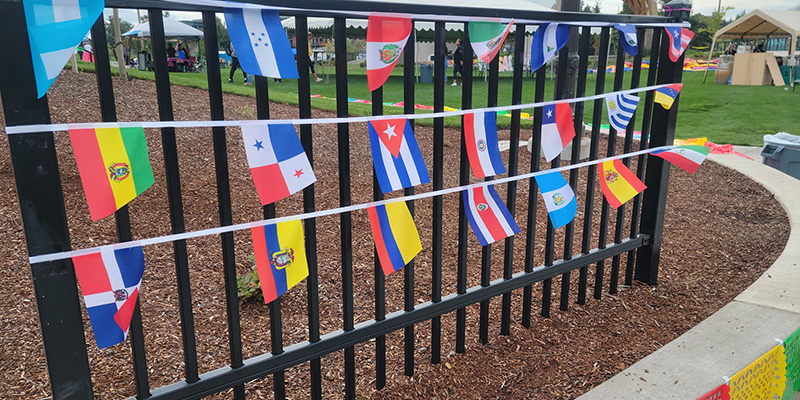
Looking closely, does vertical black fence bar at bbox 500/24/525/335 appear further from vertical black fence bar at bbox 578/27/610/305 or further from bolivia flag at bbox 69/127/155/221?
bolivia flag at bbox 69/127/155/221

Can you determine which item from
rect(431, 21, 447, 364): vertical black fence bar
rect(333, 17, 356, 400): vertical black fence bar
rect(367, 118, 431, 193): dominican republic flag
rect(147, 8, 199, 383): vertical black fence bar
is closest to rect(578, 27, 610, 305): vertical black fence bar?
rect(431, 21, 447, 364): vertical black fence bar

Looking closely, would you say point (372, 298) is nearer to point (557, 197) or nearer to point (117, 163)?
point (557, 197)

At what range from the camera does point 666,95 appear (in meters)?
3.50

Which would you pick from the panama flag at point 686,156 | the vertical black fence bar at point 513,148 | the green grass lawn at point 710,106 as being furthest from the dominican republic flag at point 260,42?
the green grass lawn at point 710,106

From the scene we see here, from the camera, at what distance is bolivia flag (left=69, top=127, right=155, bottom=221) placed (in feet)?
5.23

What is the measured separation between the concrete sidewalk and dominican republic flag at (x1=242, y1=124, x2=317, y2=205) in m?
1.52

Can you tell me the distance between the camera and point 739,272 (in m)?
4.06

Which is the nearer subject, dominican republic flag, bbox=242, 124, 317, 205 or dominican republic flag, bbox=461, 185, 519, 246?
dominican republic flag, bbox=242, 124, 317, 205

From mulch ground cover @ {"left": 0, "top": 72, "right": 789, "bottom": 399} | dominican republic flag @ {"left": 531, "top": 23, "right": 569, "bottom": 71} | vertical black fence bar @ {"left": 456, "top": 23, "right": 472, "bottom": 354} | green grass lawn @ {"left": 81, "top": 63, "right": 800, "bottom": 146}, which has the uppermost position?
dominican republic flag @ {"left": 531, "top": 23, "right": 569, "bottom": 71}

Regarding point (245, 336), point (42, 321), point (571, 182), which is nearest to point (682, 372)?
point (571, 182)

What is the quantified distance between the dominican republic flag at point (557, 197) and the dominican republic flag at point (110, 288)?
1.93 m

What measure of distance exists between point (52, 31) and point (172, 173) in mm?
543

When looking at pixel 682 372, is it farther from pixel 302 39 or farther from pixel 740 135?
pixel 740 135

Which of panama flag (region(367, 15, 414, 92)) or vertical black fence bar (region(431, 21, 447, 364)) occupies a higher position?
panama flag (region(367, 15, 414, 92))
